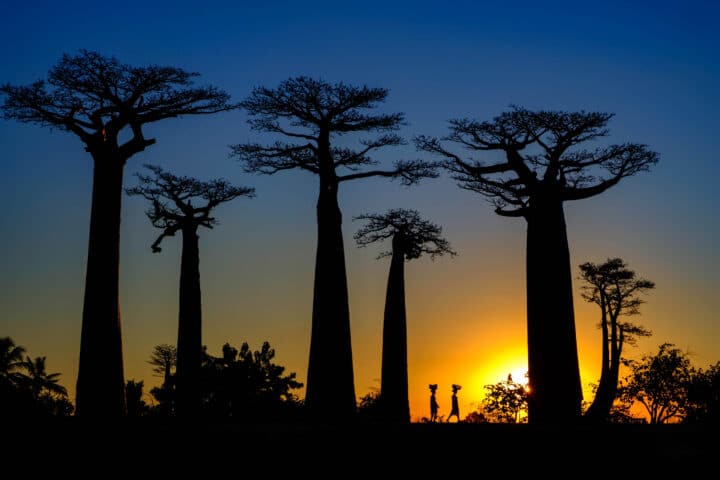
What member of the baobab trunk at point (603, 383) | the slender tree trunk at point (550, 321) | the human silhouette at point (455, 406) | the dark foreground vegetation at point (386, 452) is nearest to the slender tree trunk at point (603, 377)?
the baobab trunk at point (603, 383)

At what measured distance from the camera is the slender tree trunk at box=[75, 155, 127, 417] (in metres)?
15.7

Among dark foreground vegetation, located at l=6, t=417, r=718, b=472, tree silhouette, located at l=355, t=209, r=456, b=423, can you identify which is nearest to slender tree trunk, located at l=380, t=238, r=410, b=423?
tree silhouette, located at l=355, t=209, r=456, b=423

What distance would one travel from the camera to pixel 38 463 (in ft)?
24.2

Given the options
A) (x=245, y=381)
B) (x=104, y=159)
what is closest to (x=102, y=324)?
(x=104, y=159)

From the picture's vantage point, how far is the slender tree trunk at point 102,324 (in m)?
15.7

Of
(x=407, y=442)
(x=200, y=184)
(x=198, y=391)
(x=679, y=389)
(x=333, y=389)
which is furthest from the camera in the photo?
(x=679, y=389)

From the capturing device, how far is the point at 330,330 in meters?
18.2

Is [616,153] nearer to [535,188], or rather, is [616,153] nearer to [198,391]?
[535,188]

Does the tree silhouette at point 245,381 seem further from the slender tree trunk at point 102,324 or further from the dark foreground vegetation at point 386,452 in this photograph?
the dark foreground vegetation at point 386,452

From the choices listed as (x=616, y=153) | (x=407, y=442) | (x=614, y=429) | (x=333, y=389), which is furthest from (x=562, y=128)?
(x=407, y=442)

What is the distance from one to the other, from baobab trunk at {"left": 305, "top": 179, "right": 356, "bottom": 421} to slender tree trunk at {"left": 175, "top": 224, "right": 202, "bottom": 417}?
16.7 feet

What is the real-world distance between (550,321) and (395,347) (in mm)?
6352

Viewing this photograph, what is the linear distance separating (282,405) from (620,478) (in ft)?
75.6

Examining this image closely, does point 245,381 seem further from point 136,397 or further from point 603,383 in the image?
point 603,383
